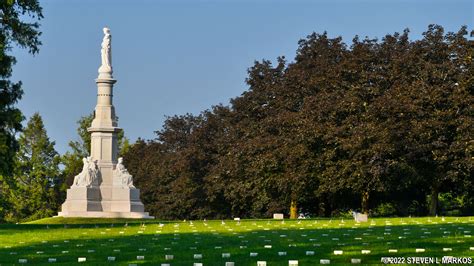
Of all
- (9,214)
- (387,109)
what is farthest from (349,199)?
(9,214)

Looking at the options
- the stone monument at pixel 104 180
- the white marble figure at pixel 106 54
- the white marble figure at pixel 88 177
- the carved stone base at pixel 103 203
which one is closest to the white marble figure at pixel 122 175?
the stone monument at pixel 104 180

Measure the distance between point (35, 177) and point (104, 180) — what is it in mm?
57923

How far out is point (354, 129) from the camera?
2454 inches

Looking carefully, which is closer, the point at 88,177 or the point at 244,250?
the point at 244,250

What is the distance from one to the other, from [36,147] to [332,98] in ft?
224

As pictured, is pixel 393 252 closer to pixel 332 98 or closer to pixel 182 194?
pixel 332 98

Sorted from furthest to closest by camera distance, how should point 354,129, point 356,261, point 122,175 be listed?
point 122,175, point 354,129, point 356,261

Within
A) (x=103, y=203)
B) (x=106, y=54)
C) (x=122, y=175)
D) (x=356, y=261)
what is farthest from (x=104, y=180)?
(x=356, y=261)

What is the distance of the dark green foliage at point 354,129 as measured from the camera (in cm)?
6094

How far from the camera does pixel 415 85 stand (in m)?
61.9

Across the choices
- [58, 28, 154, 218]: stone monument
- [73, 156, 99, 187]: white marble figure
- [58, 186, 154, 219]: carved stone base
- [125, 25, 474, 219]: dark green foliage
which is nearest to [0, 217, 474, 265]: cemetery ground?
[125, 25, 474, 219]: dark green foliage

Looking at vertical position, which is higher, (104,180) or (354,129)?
(354,129)

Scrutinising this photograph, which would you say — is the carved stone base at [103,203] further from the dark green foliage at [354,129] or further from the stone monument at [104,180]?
the dark green foliage at [354,129]

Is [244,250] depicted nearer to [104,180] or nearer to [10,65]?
[10,65]
